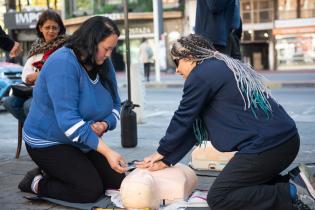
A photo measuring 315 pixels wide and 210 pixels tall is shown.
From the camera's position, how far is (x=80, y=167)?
4082 mm

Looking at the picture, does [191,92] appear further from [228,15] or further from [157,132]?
[157,132]

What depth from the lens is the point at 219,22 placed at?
15.8 feet

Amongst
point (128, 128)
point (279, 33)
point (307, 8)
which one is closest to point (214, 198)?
point (128, 128)

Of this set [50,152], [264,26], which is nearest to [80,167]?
[50,152]

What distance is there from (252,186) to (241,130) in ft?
1.21

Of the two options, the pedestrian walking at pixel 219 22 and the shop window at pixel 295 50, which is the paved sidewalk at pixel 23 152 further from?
the shop window at pixel 295 50

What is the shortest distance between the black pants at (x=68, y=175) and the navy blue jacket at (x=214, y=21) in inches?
63.3

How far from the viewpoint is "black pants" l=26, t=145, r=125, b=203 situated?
4.03 metres

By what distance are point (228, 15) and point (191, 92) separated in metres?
1.76

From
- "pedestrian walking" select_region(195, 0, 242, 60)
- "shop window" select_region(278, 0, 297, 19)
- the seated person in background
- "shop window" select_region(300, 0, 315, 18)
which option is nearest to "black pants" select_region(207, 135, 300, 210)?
"pedestrian walking" select_region(195, 0, 242, 60)

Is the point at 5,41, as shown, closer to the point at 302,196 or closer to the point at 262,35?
the point at 302,196

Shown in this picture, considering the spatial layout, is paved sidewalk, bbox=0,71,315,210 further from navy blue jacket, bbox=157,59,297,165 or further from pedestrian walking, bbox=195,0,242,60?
pedestrian walking, bbox=195,0,242,60

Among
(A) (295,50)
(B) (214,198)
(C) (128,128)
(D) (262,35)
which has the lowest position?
(A) (295,50)

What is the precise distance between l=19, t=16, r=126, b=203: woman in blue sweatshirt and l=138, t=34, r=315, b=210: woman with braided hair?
65 cm
